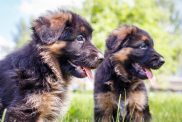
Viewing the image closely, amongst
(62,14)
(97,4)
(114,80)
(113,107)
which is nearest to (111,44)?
(114,80)

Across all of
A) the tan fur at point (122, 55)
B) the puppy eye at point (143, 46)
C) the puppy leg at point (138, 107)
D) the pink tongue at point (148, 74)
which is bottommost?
the puppy leg at point (138, 107)

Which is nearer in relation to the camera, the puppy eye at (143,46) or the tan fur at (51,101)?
the tan fur at (51,101)

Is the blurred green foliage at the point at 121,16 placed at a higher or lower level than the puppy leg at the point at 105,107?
higher

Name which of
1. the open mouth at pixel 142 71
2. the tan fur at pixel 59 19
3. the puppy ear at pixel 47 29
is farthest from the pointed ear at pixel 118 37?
the puppy ear at pixel 47 29

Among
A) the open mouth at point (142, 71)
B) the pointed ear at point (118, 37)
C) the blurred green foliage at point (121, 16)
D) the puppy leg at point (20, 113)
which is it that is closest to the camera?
the puppy leg at point (20, 113)

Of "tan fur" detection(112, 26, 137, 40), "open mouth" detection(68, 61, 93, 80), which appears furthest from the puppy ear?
"tan fur" detection(112, 26, 137, 40)

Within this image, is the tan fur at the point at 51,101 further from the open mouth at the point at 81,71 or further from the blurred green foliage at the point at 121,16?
the blurred green foliage at the point at 121,16

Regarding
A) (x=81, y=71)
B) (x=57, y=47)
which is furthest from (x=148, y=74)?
(x=57, y=47)

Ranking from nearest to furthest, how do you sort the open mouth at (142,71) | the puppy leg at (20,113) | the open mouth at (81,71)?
1. the puppy leg at (20,113)
2. the open mouth at (81,71)
3. the open mouth at (142,71)
